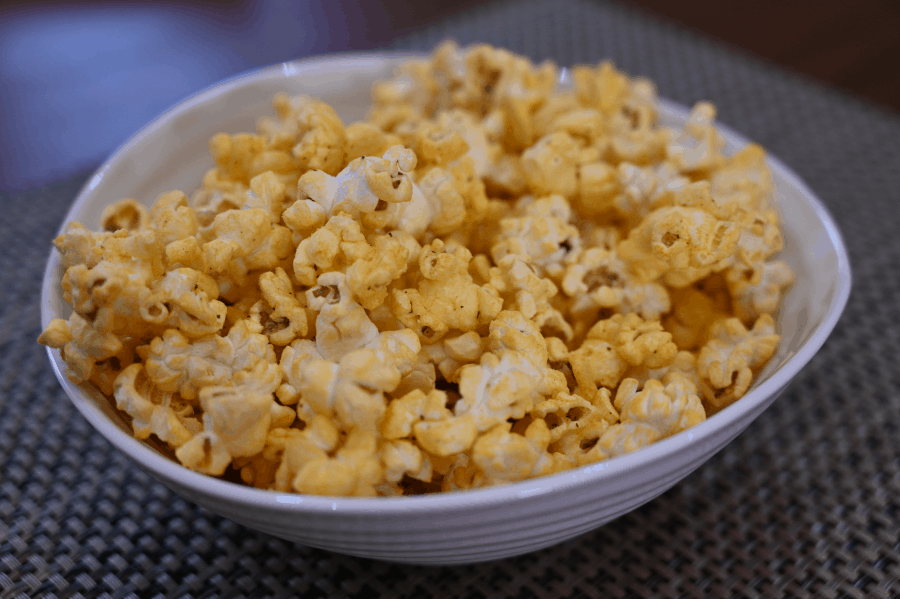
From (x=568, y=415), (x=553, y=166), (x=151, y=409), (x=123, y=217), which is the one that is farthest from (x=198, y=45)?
(x=568, y=415)

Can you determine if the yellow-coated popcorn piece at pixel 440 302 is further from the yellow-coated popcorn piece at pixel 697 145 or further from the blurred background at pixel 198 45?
the blurred background at pixel 198 45

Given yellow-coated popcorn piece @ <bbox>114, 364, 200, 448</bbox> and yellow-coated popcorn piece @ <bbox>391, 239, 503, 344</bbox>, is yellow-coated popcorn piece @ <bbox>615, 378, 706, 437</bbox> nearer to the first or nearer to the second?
yellow-coated popcorn piece @ <bbox>391, 239, 503, 344</bbox>

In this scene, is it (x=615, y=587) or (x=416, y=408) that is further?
(x=615, y=587)

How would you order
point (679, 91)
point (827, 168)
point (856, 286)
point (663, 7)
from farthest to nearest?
point (663, 7)
point (679, 91)
point (827, 168)
point (856, 286)

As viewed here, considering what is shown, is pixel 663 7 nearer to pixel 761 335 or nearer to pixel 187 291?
pixel 761 335

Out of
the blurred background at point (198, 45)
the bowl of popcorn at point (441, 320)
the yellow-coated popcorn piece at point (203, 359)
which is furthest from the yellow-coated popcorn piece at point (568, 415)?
the blurred background at point (198, 45)

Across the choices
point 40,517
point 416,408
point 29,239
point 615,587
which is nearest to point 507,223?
point 416,408

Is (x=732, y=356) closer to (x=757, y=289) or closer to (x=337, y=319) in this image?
(x=757, y=289)

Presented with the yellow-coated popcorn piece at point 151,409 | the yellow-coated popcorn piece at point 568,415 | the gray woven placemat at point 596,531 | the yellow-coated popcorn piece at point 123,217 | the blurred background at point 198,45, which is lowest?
the gray woven placemat at point 596,531
